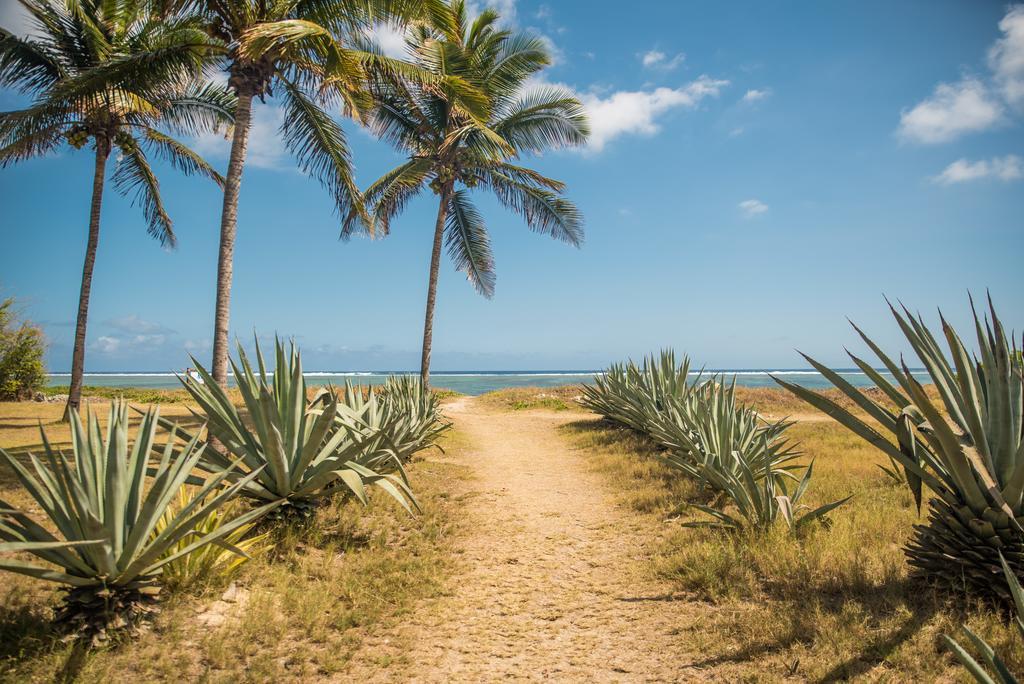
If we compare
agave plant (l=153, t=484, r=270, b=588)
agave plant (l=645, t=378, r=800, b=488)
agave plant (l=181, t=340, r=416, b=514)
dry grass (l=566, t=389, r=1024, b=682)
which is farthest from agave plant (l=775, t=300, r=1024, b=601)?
agave plant (l=153, t=484, r=270, b=588)

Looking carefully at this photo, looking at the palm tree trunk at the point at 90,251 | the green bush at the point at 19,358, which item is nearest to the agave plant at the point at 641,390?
the palm tree trunk at the point at 90,251

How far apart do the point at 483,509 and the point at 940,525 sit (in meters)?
4.04

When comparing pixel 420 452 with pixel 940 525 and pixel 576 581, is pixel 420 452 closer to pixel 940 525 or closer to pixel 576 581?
pixel 576 581

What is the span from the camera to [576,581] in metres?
4.07

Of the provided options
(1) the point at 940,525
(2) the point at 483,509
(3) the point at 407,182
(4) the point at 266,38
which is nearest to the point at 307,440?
(2) the point at 483,509

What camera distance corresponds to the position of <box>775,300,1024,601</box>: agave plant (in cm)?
266

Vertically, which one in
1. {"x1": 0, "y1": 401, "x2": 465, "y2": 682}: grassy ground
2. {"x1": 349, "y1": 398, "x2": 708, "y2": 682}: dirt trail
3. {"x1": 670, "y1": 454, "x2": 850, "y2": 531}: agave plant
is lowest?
{"x1": 349, "y1": 398, "x2": 708, "y2": 682}: dirt trail

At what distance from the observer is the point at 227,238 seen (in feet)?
24.2

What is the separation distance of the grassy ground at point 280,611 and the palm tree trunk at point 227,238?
11.1 feet

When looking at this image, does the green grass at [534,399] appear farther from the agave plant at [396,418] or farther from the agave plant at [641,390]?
the agave plant at [396,418]

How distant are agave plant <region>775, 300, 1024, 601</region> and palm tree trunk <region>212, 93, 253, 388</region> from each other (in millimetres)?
6960

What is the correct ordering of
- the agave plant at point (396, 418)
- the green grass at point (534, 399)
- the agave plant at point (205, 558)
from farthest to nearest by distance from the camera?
1. the green grass at point (534, 399)
2. the agave plant at point (396, 418)
3. the agave plant at point (205, 558)

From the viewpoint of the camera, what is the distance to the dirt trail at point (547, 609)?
2.92 metres

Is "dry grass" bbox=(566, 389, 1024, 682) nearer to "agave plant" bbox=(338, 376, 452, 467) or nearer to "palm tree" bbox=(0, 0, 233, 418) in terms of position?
"agave plant" bbox=(338, 376, 452, 467)
